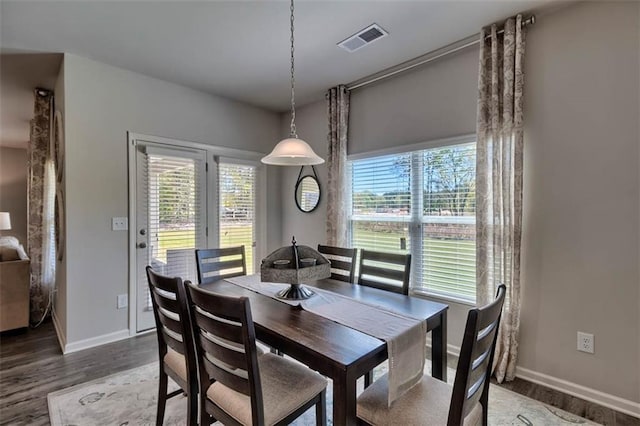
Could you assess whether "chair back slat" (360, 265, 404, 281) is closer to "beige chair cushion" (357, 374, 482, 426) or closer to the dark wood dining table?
the dark wood dining table

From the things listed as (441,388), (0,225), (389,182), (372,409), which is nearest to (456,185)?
(389,182)

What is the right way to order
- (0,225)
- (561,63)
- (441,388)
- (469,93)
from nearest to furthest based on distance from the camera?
(441,388) < (561,63) < (469,93) < (0,225)

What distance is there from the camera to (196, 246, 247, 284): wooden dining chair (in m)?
2.48

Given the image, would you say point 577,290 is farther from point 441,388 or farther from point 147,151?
point 147,151

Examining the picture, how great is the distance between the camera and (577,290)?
2.17m

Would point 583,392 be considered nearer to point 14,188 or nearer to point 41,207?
point 41,207

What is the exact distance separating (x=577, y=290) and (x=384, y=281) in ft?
4.34

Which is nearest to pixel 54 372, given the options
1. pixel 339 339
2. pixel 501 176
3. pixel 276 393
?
pixel 276 393

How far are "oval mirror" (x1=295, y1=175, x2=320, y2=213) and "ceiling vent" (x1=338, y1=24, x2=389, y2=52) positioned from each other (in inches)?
68.3

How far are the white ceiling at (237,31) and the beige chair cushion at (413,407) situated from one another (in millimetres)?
2367

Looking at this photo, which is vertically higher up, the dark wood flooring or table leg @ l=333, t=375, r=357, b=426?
table leg @ l=333, t=375, r=357, b=426

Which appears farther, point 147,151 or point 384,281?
point 147,151

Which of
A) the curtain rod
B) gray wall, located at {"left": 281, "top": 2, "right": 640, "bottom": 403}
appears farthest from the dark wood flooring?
the curtain rod

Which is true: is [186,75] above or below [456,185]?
above
